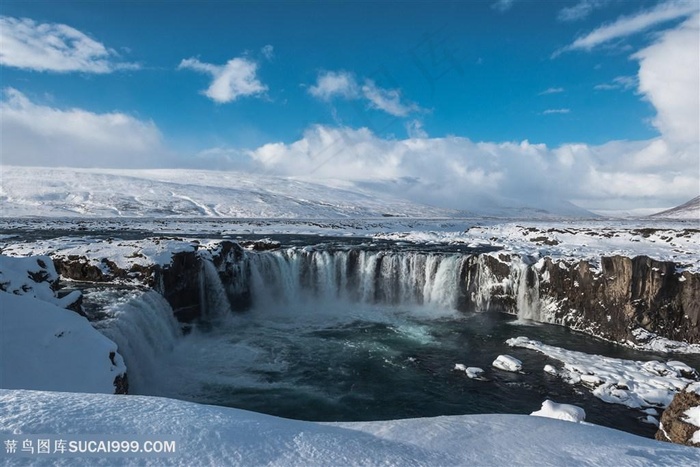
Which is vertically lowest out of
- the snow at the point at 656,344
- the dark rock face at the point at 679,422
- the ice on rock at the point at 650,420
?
Result: the ice on rock at the point at 650,420

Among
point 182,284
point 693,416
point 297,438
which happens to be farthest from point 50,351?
point 693,416

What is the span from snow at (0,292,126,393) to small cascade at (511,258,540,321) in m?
24.4

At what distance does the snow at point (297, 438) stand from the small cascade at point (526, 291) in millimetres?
23519

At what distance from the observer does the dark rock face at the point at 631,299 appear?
2206 centimetres

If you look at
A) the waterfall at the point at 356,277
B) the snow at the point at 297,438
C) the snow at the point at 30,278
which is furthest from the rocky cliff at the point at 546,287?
the snow at the point at 297,438

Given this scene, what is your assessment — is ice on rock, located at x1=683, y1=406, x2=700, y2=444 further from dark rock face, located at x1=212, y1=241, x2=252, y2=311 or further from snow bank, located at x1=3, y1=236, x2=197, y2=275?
dark rock face, located at x1=212, y1=241, x2=252, y2=311

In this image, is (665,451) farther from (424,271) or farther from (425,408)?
(424,271)

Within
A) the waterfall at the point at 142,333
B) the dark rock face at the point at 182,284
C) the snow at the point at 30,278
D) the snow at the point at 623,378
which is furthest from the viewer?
the dark rock face at the point at 182,284

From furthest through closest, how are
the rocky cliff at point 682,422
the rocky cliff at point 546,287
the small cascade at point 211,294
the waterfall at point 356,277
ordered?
the waterfall at point 356,277, the small cascade at point 211,294, the rocky cliff at point 546,287, the rocky cliff at point 682,422

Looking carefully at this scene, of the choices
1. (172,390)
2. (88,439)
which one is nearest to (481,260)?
(172,390)

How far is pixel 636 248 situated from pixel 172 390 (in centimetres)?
3212

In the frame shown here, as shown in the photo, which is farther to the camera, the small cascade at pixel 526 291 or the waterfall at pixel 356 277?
the waterfall at pixel 356 277

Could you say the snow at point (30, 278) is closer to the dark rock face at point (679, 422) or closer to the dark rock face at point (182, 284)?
the dark rock face at point (182, 284)

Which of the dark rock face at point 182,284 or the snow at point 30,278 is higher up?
the snow at point 30,278
